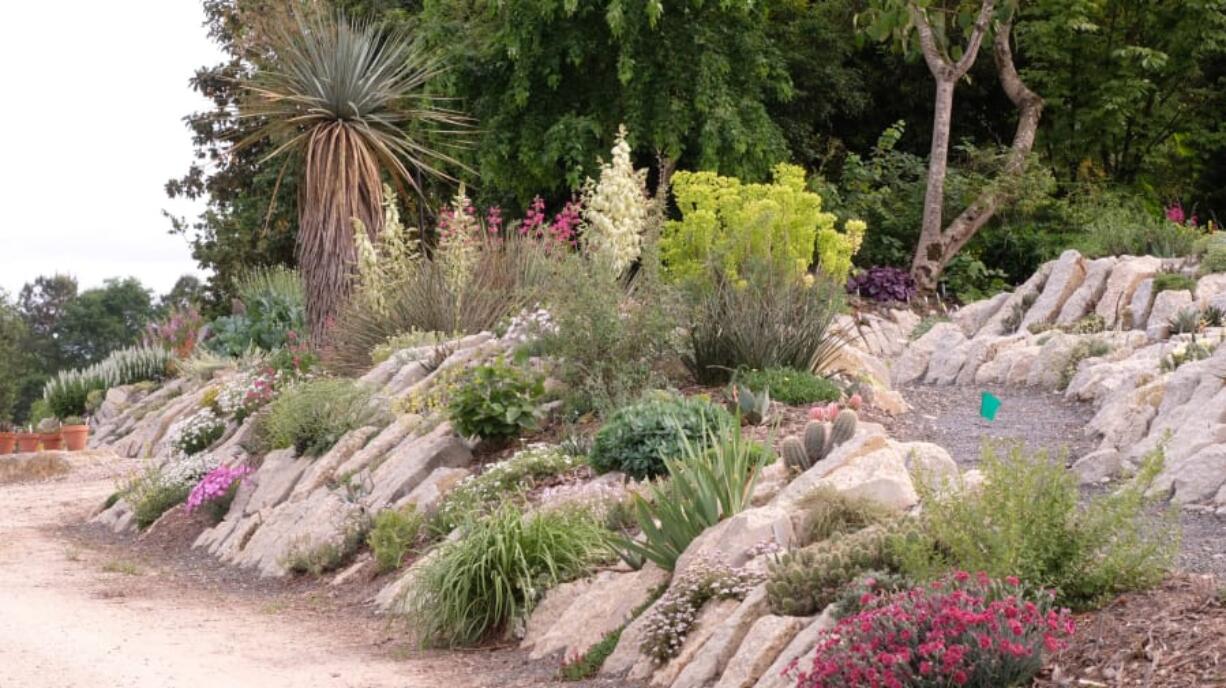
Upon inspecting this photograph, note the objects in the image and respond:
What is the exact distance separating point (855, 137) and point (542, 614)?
17.7 meters

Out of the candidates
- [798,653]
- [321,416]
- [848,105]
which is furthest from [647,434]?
[848,105]

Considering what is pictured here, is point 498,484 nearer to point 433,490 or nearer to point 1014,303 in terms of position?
point 433,490

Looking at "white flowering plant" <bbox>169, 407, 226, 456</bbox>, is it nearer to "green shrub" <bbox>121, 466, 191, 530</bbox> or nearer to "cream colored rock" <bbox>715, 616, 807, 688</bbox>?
"green shrub" <bbox>121, 466, 191, 530</bbox>

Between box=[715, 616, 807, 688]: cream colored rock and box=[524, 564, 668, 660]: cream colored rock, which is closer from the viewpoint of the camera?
box=[715, 616, 807, 688]: cream colored rock

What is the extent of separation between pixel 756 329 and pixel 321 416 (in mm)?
3933

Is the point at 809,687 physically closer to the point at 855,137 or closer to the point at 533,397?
the point at 533,397

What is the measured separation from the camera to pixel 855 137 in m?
23.6

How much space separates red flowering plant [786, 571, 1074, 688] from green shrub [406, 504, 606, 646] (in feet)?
8.93

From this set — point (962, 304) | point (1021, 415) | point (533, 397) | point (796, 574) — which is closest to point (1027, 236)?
point (962, 304)

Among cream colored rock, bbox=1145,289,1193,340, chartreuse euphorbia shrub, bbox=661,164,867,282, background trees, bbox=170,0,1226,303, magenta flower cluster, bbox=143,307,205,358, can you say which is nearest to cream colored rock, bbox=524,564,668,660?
chartreuse euphorbia shrub, bbox=661,164,867,282

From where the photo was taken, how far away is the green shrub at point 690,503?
22.4ft

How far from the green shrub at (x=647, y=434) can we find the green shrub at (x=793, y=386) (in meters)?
1.30

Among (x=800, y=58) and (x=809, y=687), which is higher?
(x=800, y=58)

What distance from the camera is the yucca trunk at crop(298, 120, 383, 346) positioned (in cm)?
1555
